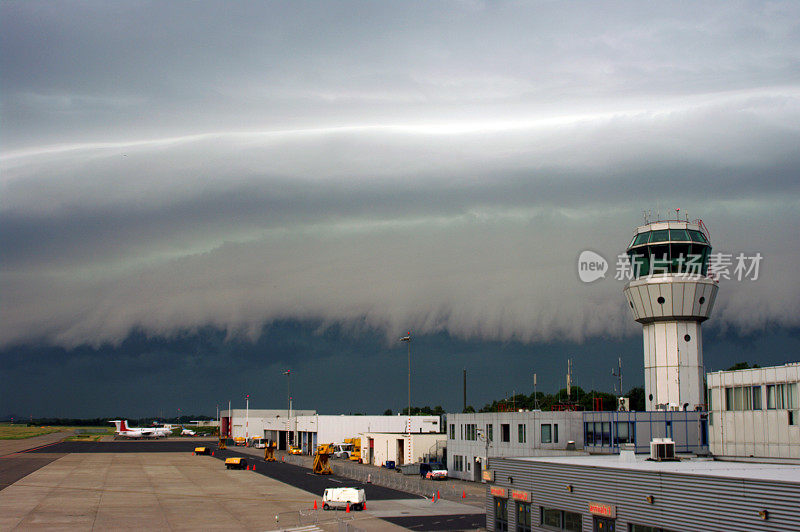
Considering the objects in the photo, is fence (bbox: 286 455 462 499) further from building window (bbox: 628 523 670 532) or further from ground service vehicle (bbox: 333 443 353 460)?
building window (bbox: 628 523 670 532)

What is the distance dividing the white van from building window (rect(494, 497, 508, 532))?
1746 cm

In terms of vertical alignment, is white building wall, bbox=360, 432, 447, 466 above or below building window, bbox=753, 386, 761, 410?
below

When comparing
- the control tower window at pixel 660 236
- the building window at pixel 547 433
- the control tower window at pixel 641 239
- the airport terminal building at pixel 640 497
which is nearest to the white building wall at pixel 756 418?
the airport terminal building at pixel 640 497

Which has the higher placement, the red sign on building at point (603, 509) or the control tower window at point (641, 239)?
the control tower window at point (641, 239)

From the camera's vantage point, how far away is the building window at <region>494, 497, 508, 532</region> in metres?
46.1

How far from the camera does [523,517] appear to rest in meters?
43.9

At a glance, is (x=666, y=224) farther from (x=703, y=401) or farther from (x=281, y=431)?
(x=281, y=431)

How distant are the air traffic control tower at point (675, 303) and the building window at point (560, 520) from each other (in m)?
40.8

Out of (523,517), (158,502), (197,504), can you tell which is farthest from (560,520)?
(158,502)

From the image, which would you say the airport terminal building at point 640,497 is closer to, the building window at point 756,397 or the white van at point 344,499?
the building window at point 756,397

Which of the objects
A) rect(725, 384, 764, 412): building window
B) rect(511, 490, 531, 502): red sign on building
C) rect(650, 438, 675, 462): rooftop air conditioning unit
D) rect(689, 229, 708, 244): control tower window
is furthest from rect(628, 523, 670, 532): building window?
rect(689, 229, 708, 244): control tower window

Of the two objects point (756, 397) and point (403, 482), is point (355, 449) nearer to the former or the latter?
point (403, 482)

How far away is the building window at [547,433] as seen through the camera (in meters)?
68.1

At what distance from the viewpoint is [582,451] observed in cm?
6525
